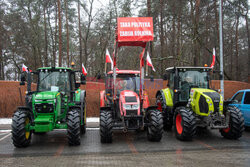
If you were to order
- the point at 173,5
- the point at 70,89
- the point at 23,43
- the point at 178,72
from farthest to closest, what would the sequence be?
the point at 23,43, the point at 173,5, the point at 178,72, the point at 70,89

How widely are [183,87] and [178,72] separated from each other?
1.95 feet

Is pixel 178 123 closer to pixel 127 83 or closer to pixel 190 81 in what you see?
pixel 190 81

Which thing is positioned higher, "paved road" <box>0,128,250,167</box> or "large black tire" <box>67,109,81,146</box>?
"large black tire" <box>67,109,81,146</box>

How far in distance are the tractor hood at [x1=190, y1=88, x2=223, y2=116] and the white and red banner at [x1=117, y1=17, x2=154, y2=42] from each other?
8.37ft

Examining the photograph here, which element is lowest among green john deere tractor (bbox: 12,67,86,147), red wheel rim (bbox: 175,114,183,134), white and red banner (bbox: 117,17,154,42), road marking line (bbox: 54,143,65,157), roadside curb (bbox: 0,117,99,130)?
roadside curb (bbox: 0,117,99,130)

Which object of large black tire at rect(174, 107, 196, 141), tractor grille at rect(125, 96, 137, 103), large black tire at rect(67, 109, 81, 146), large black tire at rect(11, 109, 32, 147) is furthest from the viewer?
tractor grille at rect(125, 96, 137, 103)

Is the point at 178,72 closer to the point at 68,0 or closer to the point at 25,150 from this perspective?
the point at 25,150

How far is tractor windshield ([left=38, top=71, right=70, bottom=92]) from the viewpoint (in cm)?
827

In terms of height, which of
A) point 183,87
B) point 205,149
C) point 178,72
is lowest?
point 205,149

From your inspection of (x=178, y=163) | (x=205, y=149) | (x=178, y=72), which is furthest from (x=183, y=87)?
(x=178, y=163)

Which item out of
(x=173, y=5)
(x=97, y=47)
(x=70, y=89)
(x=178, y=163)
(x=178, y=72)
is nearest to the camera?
(x=178, y=163)

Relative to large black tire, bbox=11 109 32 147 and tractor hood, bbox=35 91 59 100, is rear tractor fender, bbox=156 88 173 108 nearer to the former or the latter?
tractor hood, bbox=35 91 59 100

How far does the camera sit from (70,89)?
860 centimetres

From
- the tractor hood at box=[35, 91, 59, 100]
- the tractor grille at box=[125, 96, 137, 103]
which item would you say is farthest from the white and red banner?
the tractor hood at box=[35, 91, 59, 100]
